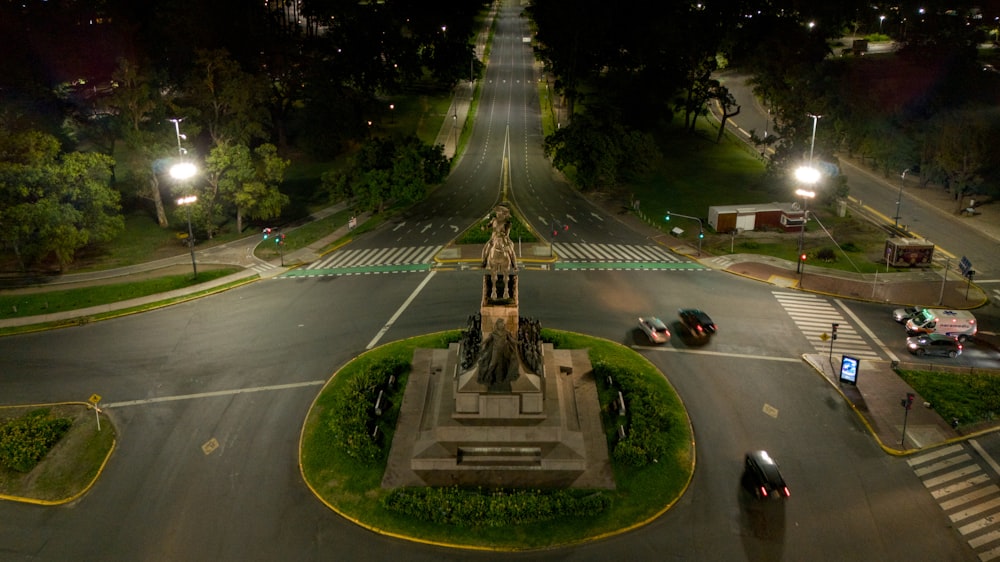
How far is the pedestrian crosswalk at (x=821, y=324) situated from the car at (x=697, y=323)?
7111 mm

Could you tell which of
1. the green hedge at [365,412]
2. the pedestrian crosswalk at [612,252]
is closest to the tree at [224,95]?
the pedestrian crosswalk at [612,252]

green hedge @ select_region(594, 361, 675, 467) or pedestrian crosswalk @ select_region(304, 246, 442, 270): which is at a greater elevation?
pedestrian crosswalk @ select_region(304, 246, 442, 270)

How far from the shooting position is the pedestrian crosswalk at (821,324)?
5006 cm

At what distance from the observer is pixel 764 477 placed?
34875mm

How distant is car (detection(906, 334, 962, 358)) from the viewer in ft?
159

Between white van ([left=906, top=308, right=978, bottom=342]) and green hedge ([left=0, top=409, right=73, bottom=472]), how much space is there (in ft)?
183

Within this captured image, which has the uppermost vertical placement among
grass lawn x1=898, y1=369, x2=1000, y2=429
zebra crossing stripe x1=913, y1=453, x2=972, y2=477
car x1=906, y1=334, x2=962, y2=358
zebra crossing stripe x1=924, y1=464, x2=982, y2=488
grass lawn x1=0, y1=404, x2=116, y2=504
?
car x1=906, y1=334, x2=962, y2=358

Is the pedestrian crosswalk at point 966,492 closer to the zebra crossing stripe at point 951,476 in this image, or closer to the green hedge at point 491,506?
the zebra crossing stripe at point 951,476

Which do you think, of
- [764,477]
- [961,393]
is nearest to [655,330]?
[764,477]

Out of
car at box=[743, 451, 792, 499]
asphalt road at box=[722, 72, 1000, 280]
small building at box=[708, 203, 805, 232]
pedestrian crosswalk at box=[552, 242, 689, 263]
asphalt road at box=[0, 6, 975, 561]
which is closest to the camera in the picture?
asphalt road at box=[0, 6, 975, 561]

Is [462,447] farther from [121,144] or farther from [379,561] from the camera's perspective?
[121,144]

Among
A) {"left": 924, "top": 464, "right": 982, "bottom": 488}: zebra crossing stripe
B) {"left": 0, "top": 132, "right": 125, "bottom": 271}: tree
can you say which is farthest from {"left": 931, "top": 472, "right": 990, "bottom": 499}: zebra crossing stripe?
{"left": 0, "top": 132, "right": 125, "bottom": 271}: tree

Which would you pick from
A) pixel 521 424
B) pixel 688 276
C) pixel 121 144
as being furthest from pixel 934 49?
pixel 121 144

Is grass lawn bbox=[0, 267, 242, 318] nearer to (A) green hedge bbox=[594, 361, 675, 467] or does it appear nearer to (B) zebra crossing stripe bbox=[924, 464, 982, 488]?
(A) green hedge bbox=[594, 361, 675, 467]
